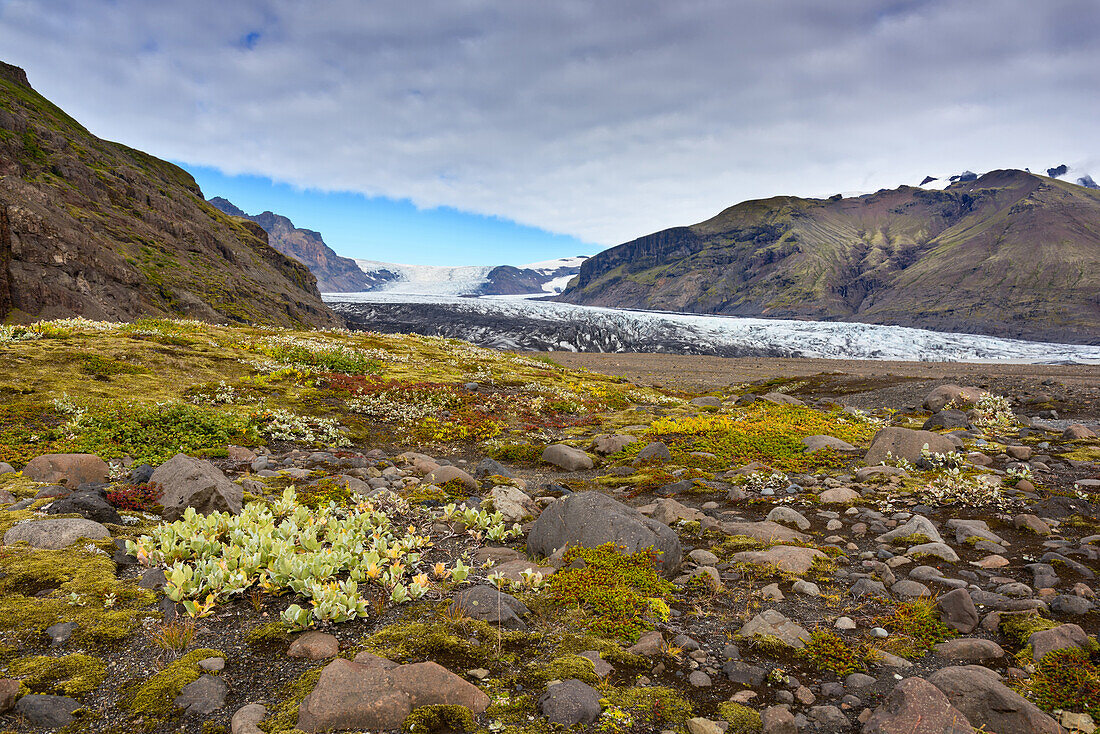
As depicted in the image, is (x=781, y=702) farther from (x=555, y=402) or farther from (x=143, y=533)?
(x=555, y=402)

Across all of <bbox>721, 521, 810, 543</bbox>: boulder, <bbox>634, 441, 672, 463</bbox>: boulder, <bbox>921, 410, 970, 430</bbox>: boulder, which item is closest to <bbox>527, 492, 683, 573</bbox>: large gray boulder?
<bbox>721, 521, 810, 543</bbox>: boulder

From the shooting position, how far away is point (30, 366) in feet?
39.6

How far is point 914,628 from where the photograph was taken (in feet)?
16.3

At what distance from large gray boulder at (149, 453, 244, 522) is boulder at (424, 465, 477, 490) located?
11.7ft

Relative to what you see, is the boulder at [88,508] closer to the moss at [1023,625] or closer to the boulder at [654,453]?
the moss at [1023,625]

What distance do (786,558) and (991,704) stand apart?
9.97 ft

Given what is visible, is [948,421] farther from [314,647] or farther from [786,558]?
[314,647]

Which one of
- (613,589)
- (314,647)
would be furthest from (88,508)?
(613,589)

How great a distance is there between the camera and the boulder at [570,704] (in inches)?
141

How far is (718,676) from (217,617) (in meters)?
4.81

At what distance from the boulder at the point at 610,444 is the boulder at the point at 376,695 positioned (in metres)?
11.0

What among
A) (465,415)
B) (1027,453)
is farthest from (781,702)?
(465,415)

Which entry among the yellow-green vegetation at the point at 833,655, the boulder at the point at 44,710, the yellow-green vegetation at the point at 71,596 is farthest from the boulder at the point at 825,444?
the boulder at the point at 44,710

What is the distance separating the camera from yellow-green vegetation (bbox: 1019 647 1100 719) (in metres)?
3.70
